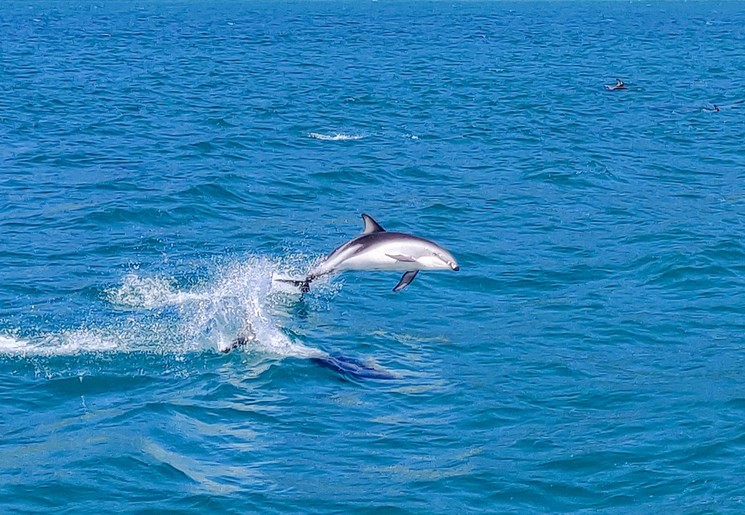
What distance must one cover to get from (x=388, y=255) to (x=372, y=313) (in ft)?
8.79

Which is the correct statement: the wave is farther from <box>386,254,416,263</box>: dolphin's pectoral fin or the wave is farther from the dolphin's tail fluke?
<box>386,254,416,263</box>: dolphin's pectoral fin

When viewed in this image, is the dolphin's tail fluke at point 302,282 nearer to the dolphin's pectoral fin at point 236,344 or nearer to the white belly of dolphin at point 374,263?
the white belly of dolphin at point 374,263

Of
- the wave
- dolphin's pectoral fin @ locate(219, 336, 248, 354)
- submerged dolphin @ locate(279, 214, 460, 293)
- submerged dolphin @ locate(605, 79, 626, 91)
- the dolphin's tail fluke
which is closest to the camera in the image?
dolphin's pectoral fin @ locate(219, 336, 248, 354)

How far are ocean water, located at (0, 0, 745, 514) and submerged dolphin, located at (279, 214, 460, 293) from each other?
133 centimetres

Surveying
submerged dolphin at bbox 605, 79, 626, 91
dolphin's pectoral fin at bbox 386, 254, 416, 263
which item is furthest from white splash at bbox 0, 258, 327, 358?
submerged dolphin at bbox 605, 79, 626, 91

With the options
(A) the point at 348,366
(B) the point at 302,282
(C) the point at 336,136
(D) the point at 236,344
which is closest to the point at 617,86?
(C) the point at 336,136

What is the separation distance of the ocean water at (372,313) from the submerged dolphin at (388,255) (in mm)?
1329

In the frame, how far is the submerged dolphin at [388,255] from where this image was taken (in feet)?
63.4

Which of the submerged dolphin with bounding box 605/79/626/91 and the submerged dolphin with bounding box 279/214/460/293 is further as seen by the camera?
the submerged dolphin with bounding box 605/79/626/91

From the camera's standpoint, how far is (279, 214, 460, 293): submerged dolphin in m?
19.3

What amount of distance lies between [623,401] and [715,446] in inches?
75.6

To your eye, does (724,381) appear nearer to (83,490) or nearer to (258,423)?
(258,423)

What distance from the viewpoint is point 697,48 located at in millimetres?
89750

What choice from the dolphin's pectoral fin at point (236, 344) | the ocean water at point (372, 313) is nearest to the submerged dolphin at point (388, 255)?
the ocean water at point (372, 313)
